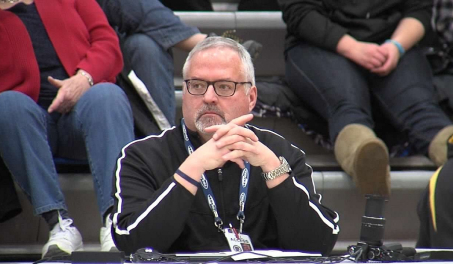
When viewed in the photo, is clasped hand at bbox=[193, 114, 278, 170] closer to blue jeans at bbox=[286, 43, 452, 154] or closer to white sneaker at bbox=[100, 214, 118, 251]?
white sneaker at bbox=[100, 214, 118, 251]

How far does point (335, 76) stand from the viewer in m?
2.88

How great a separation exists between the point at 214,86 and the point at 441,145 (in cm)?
122

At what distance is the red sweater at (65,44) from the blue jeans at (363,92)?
0.74 meters

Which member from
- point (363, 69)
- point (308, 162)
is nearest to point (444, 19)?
point (363, 69)

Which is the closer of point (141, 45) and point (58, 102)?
point (58, 102)

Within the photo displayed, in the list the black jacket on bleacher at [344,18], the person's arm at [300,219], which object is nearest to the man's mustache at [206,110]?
the person's arm at [300,219]

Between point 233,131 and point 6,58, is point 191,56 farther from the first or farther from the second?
point 6,58

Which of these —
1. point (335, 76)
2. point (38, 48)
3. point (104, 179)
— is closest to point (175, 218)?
point (104, 179)

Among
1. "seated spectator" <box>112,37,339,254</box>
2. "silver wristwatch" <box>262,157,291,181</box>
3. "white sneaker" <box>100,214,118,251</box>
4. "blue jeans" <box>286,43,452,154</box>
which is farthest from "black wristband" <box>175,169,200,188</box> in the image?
"blue jeans" <box>286,43,452,154</box>

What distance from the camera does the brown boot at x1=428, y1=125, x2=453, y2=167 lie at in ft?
9.12

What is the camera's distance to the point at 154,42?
2838 mm

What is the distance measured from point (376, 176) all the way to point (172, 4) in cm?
128

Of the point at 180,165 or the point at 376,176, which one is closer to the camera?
the point at 180,165

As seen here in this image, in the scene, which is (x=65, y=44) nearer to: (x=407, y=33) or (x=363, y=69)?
(x=363, y=69)
